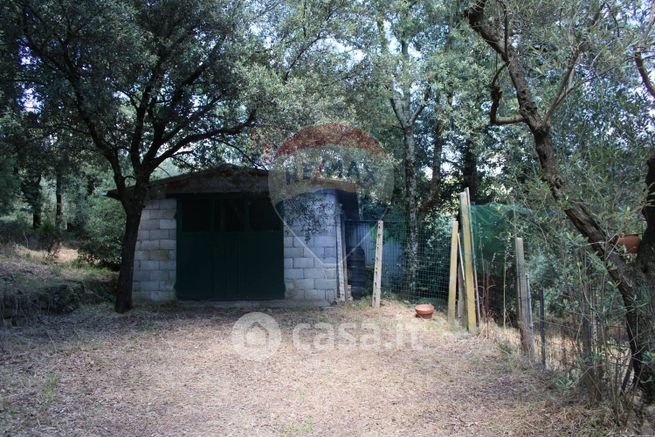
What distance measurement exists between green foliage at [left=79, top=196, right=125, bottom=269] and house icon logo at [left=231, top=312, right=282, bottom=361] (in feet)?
17.2

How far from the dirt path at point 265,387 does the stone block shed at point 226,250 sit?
2348 millimetres

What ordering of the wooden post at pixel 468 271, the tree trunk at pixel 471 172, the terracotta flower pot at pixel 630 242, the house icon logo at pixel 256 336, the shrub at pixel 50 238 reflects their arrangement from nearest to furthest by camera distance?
the terracotta flower pot at pixel 630 242 → the house icon logo at pixel 256 336 → the wooden post at pixel 468 271 → the tree trunk at pixel 471 172 → the shrub at pixel 50 238

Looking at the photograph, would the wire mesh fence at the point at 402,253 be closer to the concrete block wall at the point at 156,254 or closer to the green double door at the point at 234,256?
the green double door at the point at 234,256

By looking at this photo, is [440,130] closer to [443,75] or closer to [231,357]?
[443,75]

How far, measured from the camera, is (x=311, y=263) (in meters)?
8.38

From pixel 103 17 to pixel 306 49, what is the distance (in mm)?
2992

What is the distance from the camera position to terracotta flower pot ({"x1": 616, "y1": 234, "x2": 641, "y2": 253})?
2869 millimetres

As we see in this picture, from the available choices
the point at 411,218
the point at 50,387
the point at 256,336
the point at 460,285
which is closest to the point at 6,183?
the point at 256,336

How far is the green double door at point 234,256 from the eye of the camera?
8445 mm

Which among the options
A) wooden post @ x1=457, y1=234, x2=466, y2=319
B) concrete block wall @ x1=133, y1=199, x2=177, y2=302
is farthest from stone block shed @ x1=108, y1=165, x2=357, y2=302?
wooden post @ x1=457, y1=234, x2=466, y2=319

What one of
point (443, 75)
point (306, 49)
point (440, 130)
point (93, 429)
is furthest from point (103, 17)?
point (440, 130)

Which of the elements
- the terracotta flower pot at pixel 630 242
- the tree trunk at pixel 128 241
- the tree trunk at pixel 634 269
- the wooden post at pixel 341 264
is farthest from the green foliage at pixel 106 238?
the terracotta flower pot at pixel 630 242

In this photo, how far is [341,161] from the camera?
8234 mm

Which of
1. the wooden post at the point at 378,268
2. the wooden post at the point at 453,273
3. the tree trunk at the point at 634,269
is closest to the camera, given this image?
the tree trunk at the point at 634,269
